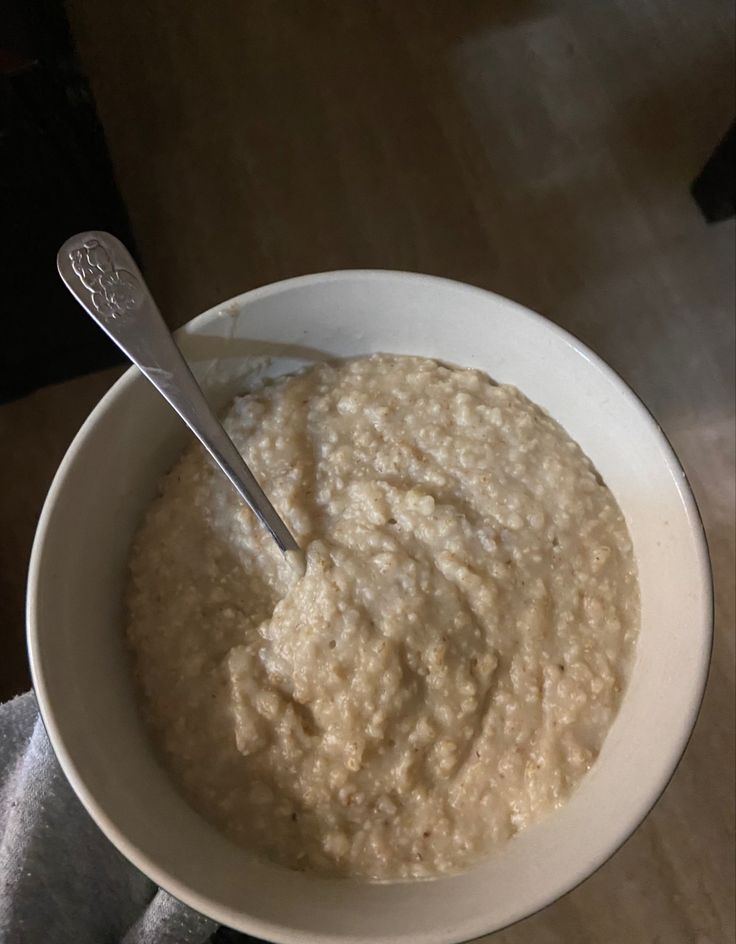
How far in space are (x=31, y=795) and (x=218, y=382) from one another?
45 cm

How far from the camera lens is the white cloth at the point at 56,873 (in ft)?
2.70

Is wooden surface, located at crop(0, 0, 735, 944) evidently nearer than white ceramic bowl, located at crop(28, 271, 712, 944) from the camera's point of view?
No

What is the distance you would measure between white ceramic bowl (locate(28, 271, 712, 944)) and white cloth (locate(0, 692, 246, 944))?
16 cm

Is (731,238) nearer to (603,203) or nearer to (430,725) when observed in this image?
(603,203)

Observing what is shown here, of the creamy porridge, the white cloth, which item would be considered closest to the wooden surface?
the white cloth

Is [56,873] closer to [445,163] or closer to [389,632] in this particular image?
[389,632]

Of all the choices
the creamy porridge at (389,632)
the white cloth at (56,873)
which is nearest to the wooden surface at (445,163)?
the white cloth at (56,873)

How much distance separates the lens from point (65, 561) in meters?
0.76

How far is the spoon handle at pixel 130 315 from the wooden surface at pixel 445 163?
23.0 inches

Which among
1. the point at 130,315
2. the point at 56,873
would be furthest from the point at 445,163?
the point at 56,873

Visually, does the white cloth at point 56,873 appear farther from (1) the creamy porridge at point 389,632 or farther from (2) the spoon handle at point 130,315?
(2) the spoon handle at point 130,315

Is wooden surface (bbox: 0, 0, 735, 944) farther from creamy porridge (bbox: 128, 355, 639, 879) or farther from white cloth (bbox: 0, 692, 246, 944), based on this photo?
creamy porridge (bbox: 128, 355, 639, 879)

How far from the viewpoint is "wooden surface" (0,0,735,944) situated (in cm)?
134

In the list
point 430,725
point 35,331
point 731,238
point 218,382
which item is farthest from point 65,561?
point 731,238
